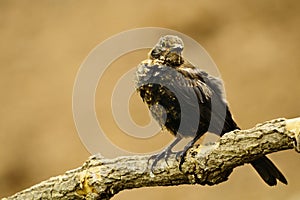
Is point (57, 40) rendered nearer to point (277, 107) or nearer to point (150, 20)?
point (150, 20)

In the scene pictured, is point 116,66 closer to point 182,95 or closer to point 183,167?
Answer: point 182,95

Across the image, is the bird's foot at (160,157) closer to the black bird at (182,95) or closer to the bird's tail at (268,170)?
the black bird at (182,95)

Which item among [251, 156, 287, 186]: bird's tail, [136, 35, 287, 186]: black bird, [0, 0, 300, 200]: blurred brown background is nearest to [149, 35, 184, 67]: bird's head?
[136, 35, 287, 186]: black bird

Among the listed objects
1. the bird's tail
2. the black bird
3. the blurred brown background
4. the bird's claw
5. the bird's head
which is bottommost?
the bird's tail

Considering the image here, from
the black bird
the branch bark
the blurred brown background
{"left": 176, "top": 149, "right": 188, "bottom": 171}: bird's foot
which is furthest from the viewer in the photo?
the blurred brown background

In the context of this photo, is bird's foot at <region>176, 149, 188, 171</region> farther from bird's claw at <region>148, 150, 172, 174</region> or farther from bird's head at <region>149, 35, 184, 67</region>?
bird's head at <region>149, 35, 184, 67</region>

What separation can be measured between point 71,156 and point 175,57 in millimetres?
2199

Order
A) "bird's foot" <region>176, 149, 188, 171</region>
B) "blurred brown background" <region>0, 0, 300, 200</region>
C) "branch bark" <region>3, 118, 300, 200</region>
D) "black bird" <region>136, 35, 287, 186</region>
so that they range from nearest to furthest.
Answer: "branch bark" <region>3, 118, 300, 200</region>, "bird's foot" <region>176, 149, 188, 171</region>, "black bird" <region>136, 35, 287, 186</region>, "blurred brown background" <region>0, 0, 300, 200</region>

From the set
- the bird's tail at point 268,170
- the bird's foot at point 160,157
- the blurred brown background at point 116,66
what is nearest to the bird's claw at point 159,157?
the bird's foot at point 160,157

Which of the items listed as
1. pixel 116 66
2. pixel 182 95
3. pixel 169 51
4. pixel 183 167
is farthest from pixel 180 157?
pixel 116 66

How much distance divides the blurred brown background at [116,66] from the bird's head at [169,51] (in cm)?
197

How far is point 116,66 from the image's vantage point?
401 centimetres

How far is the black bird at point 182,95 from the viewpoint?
1846 millimetres

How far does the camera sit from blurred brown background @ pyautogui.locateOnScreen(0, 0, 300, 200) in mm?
3760
